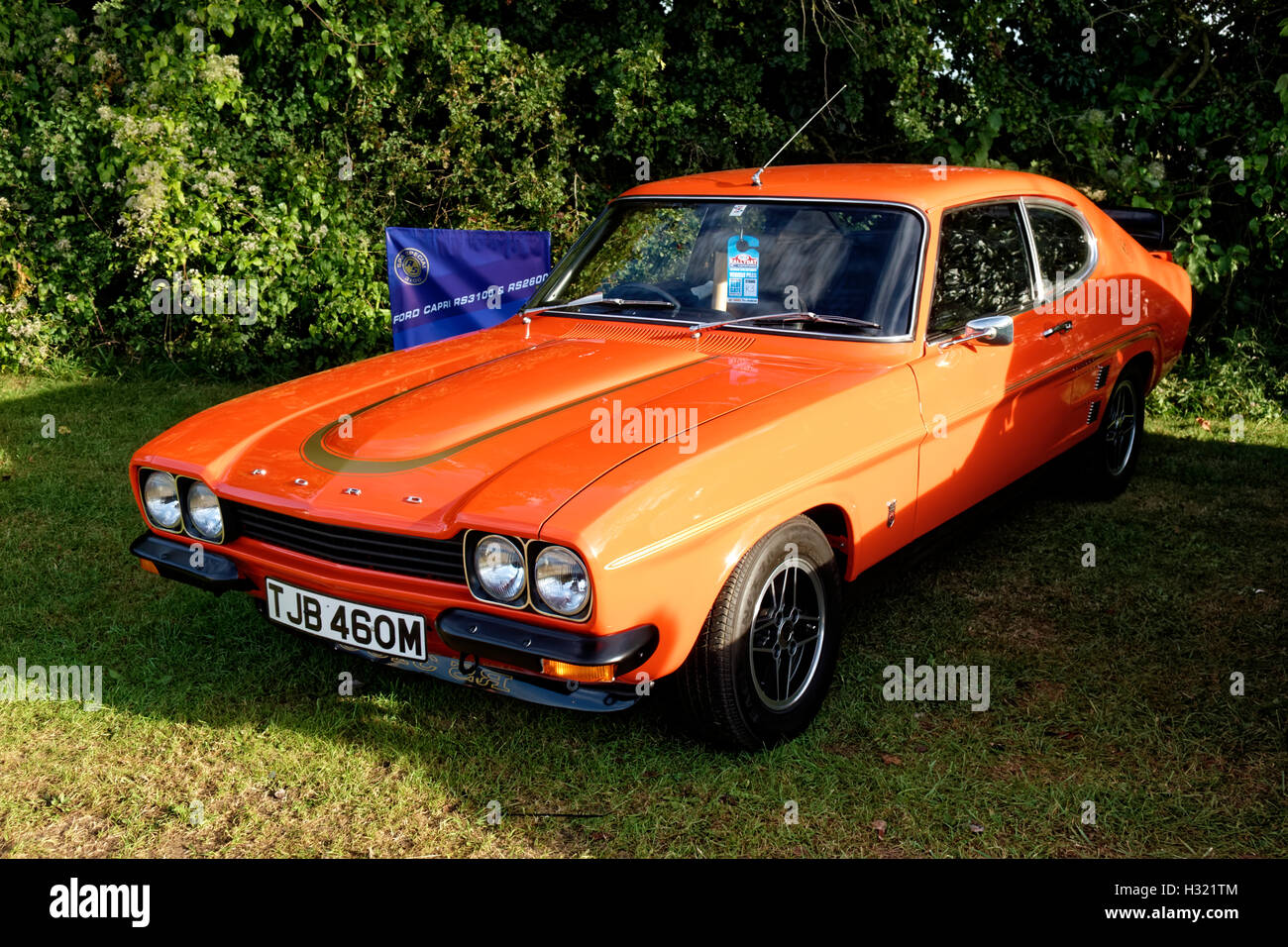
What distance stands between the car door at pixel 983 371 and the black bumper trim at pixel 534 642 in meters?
1.44

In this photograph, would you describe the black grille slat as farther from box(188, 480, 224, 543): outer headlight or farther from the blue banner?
the blue banner

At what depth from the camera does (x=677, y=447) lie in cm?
286

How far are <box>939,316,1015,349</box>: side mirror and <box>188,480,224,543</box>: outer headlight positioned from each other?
2.44 metres

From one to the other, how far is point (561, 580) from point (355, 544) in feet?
2.25

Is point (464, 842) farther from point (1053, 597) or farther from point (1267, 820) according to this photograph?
point (1053, 597)

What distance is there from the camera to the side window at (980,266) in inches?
150

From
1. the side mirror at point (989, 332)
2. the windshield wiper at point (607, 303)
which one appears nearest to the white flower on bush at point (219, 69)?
the windshield wiper at point (607, 303)

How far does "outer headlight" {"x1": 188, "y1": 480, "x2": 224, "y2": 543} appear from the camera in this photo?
10.6 feet

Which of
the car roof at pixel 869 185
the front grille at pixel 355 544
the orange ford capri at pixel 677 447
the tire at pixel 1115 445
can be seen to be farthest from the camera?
the tire at pixel 1115 445

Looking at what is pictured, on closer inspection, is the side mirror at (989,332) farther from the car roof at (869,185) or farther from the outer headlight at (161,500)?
the outer headlight at (161,500)

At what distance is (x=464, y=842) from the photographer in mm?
2822

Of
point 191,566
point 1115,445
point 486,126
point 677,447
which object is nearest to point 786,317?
point 677,447

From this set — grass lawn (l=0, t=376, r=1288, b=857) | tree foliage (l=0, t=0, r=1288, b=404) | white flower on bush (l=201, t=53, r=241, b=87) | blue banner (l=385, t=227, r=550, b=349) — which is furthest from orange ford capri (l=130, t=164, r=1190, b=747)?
white flower on bush (l=201, t=53, r=241, b=87)

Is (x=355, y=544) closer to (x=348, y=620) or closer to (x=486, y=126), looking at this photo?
(x=348, y=620)
